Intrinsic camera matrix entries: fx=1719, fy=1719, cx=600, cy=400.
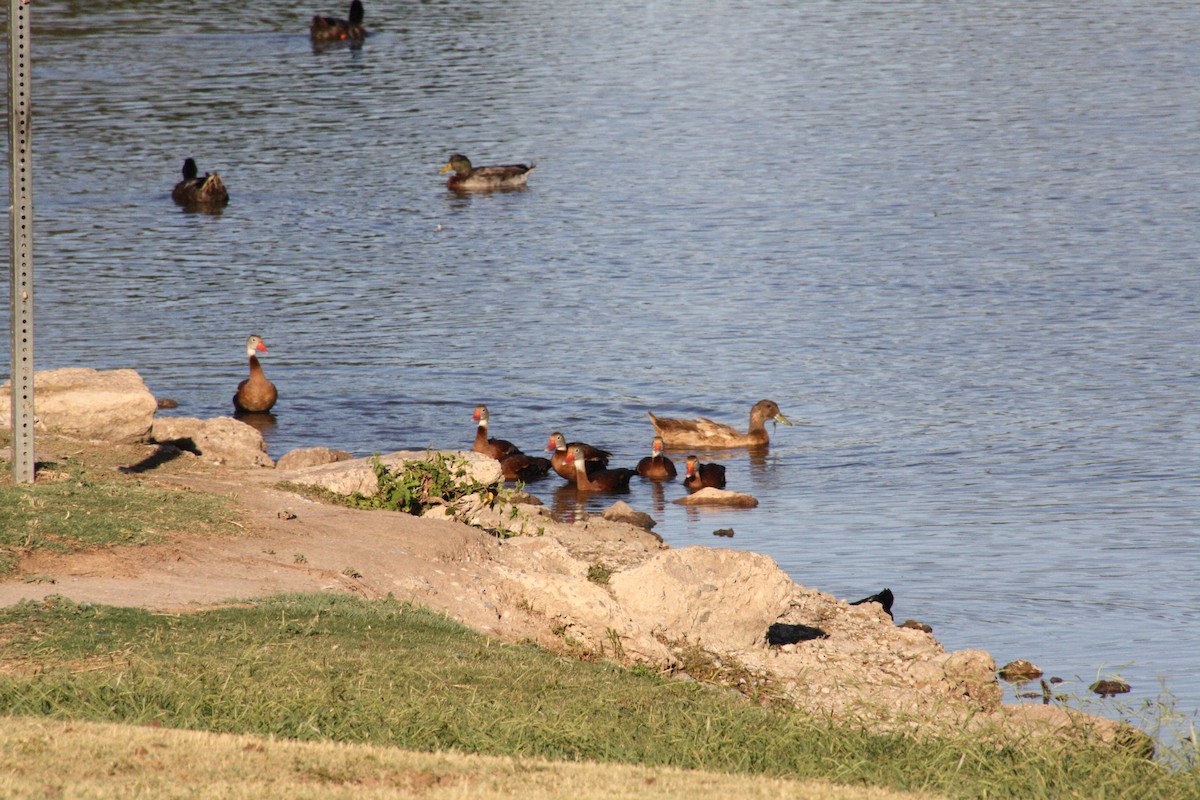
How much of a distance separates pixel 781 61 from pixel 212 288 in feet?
89.2

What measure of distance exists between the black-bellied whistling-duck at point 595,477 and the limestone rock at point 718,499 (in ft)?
2.07

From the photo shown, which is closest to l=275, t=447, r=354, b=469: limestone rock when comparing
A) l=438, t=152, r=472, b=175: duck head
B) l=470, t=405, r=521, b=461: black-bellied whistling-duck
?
l=470, t=405, r=521, b=461: black-bellied whistling-duck

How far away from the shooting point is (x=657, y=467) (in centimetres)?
1950

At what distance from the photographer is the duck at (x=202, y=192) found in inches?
1340

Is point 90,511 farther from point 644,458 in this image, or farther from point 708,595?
point 644,458

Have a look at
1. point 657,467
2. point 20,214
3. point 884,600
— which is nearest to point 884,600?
point 884,600

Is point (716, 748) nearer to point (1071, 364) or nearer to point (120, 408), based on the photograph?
point (120, 408)

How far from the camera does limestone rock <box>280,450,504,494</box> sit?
14.8m

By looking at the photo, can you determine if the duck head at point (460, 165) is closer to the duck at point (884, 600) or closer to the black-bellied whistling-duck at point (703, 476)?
the black-bellied whistling-duck at point (703, 476)

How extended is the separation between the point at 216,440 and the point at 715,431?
20.4 ft

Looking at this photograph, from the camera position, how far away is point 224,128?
43.5m

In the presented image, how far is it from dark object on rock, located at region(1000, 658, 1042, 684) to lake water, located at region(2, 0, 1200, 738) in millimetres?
311

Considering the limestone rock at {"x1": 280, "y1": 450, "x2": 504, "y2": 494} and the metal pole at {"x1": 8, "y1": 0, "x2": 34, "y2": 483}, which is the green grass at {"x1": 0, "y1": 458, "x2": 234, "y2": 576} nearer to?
the metal pole at {"x1": 8, "y1": 0, "x2": 34, "y2": 483}

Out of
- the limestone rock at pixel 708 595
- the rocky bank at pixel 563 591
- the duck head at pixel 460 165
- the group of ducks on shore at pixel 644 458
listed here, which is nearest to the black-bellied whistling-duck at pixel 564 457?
the group of ducks on shore at pixel 644 458
